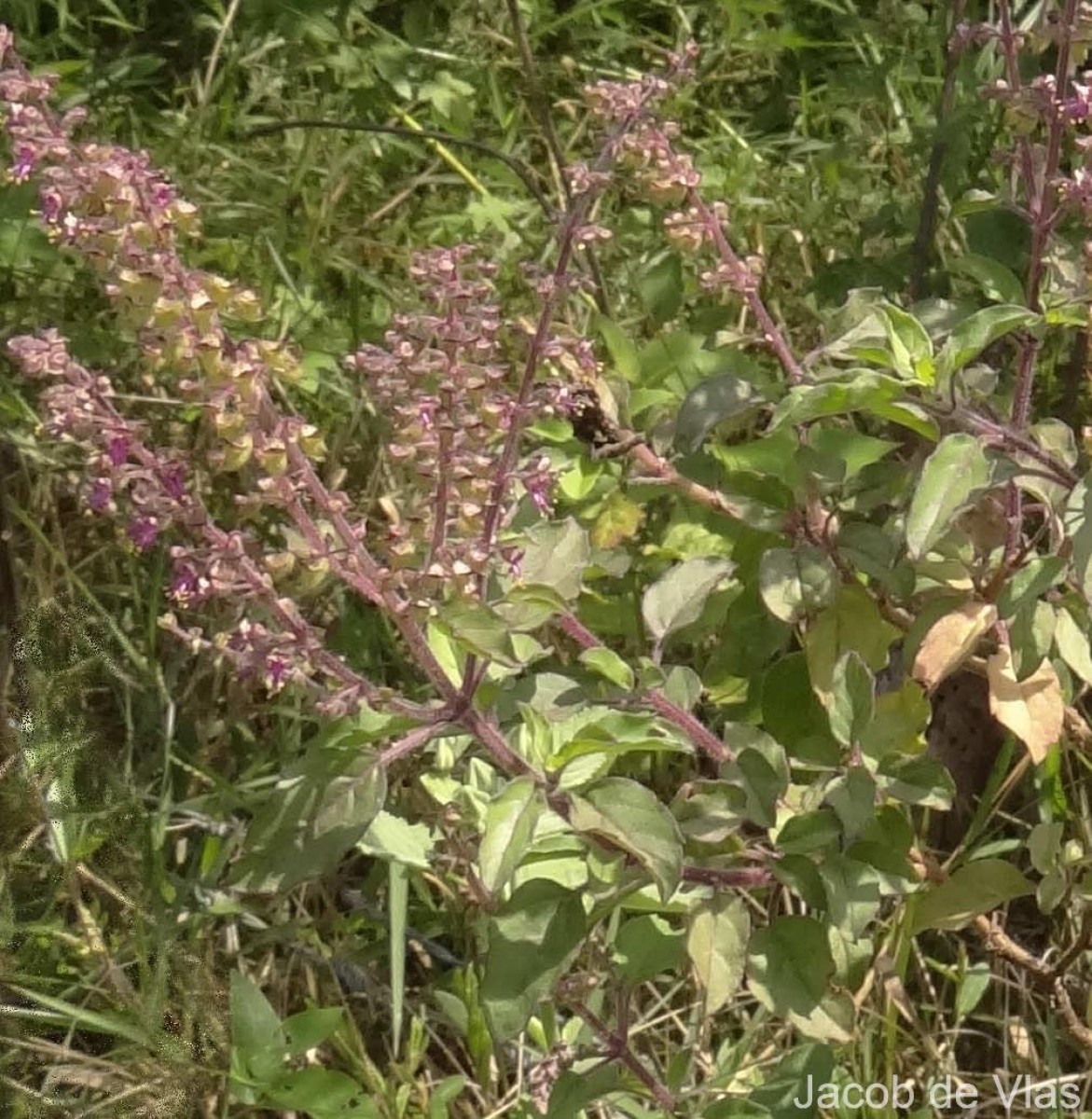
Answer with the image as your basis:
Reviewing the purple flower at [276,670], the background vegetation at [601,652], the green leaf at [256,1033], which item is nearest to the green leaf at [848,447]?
the background vegetation at [601,652]

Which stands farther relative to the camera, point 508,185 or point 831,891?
point 508,185

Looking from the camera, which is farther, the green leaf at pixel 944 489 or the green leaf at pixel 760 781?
the green leaf at pixel 760 781

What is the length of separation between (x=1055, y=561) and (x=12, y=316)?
129 cm

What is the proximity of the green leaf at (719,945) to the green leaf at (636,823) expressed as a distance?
155 mm

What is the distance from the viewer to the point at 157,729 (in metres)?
1.82

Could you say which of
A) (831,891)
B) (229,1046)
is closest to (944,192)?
(831,891)

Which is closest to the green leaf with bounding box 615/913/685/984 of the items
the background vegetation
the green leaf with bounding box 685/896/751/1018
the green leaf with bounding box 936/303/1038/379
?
the background vegetation

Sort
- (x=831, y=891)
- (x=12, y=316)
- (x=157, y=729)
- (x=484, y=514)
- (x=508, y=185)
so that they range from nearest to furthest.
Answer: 1. (x=484, y=514)
2. (x=831, y=891)
3. (x=157, y=729)
4. (x=12, y=316)
5. (x=508, y=185)

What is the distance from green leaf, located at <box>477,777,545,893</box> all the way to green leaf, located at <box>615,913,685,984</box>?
1.00 feet

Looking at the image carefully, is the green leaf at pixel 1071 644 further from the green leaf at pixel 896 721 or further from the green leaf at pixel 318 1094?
the green leaf at pixel 318 1094

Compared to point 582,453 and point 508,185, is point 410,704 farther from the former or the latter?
point 508,185

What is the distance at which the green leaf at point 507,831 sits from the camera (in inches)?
42.2

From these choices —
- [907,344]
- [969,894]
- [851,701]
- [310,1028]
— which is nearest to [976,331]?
[907,344]

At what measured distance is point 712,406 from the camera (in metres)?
1.42
